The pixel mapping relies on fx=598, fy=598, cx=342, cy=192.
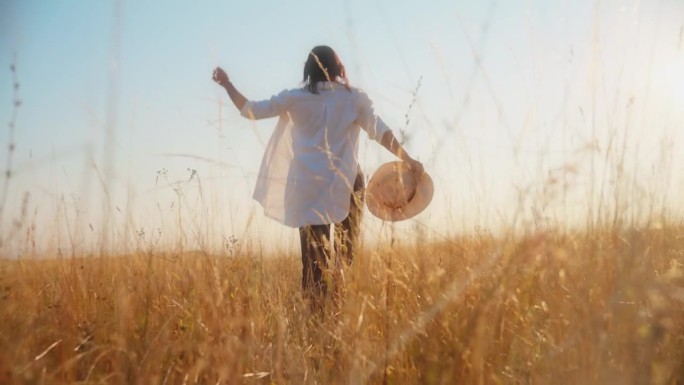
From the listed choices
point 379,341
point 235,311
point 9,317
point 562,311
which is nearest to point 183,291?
point 235,311

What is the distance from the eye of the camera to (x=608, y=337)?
1403 millimetres

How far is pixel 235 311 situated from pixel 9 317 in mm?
653

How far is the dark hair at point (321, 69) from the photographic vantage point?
316 cm

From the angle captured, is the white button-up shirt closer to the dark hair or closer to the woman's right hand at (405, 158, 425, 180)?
Result: the dark hair

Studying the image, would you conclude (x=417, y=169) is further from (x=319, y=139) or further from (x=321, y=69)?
(x=321, y=69)

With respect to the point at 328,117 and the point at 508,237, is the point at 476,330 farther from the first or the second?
the point at 328,117

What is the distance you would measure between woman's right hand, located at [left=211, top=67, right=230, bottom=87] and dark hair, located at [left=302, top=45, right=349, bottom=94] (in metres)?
0.42

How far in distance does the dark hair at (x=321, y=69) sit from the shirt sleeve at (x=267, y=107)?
16 cm

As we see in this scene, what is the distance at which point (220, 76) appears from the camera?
123 inches

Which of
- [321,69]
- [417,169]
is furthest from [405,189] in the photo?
[321,69]

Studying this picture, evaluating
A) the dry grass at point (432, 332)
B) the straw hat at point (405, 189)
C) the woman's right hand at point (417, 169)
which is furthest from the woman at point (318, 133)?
the dry grass at point (432, 332)

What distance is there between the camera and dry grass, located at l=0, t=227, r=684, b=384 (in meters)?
1.37

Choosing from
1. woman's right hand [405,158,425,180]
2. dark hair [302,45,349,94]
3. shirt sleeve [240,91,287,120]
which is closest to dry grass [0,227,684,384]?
woman's right hand [405,158,425,180]

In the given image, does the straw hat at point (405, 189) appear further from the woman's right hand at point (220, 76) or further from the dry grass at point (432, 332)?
the woman's right hand at point (220, 76)
